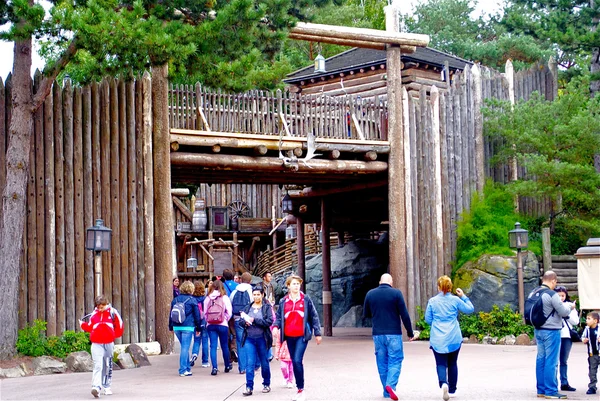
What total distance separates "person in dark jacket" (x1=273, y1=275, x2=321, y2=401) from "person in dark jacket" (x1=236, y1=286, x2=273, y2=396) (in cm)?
34

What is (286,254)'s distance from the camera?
32.7 m

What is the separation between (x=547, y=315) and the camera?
9.84 metres

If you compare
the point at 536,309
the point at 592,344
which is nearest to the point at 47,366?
the point at 536,309

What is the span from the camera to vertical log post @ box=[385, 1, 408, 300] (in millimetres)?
19609

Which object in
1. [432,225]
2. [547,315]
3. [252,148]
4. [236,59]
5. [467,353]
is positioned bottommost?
[467,353]

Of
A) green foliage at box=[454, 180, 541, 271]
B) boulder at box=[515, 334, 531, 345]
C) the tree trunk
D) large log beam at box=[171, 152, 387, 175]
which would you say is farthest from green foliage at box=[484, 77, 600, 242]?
the tree trunk

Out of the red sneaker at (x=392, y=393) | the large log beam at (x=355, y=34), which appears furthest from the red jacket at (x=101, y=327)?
the large log beam at (x=355, y=34)

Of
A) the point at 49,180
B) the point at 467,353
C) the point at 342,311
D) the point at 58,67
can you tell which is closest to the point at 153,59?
the point at 58,67

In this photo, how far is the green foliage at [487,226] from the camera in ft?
66.1

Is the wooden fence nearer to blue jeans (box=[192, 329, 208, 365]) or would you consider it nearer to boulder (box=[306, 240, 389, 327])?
blue jeans (box=[192, 329, 208, 365])

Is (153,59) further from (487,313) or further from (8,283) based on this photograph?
(487,313)

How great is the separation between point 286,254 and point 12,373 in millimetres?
19804

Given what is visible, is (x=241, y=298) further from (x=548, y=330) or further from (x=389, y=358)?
(x=548, y=330)

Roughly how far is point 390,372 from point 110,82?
8.41 m
